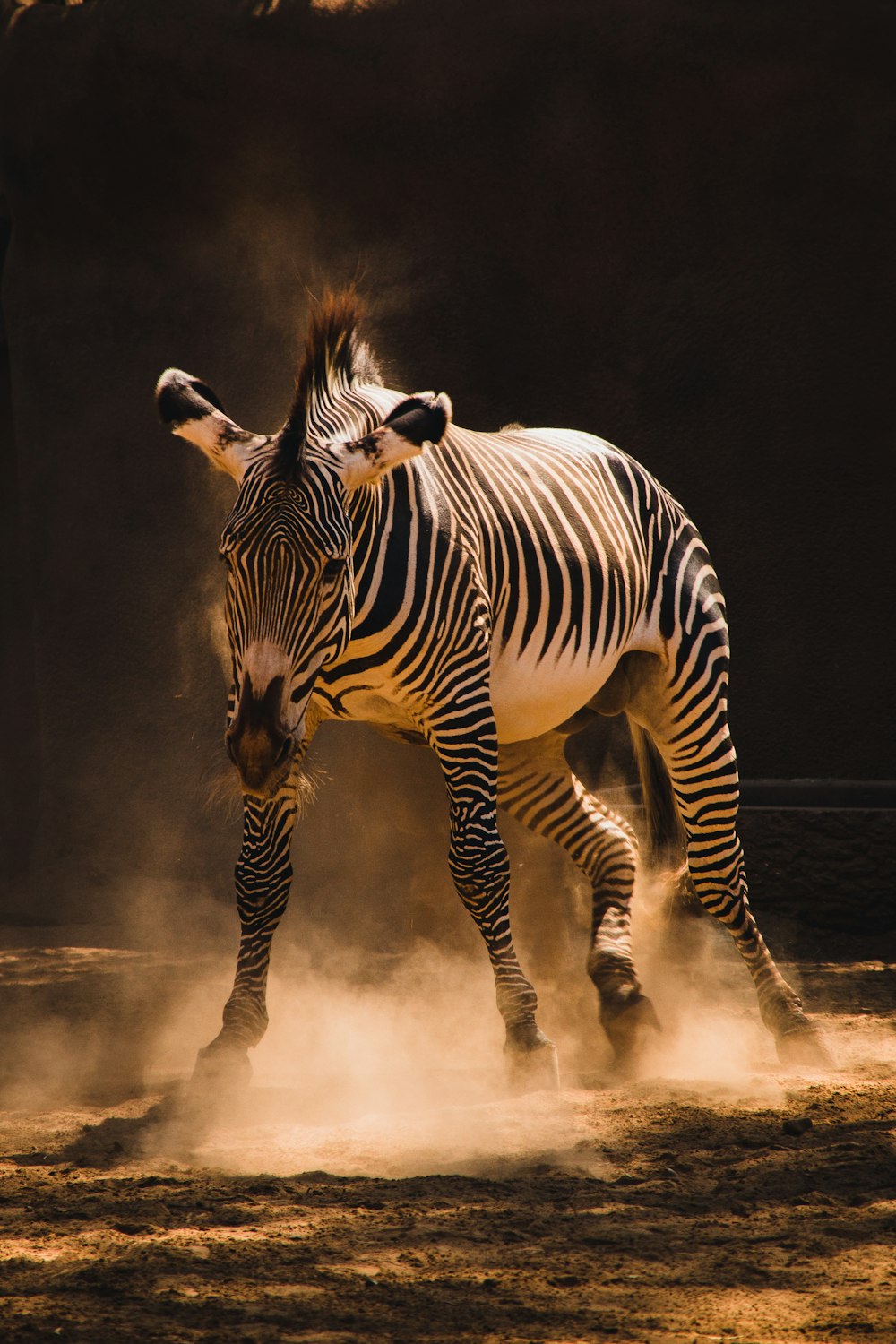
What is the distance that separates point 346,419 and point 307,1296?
8.48ft

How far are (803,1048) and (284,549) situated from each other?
250cm

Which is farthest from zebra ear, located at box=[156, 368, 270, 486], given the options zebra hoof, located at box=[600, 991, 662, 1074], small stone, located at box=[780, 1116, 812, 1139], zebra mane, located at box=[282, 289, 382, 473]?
small stone, located at box=[780, 1116, 812, 1139]

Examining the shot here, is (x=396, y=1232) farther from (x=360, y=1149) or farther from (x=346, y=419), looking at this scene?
(x=346, y=419)

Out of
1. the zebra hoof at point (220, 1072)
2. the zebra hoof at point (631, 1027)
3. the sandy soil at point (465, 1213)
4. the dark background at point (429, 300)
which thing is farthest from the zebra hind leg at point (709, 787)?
the zebra hoof at point (220, 1072)

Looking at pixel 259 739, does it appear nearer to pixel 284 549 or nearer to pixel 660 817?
pixel 284 549

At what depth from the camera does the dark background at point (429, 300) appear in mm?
6684

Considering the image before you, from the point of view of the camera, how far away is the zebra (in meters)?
3.75

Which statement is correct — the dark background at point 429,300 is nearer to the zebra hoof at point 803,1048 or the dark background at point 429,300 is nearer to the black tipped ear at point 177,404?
the zebra hoof at point 803,1048

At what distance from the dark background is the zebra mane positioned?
7.54 ft

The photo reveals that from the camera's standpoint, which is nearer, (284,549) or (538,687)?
(284,549)

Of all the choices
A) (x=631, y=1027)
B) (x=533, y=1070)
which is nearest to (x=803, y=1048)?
(x=631, y=1027)

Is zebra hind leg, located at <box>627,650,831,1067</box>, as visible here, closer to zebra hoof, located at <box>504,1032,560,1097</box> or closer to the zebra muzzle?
zebra hoof, located at <box>504,1032,560,1097</box>

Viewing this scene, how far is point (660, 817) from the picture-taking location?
19.0 ft

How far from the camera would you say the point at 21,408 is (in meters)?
7.34
